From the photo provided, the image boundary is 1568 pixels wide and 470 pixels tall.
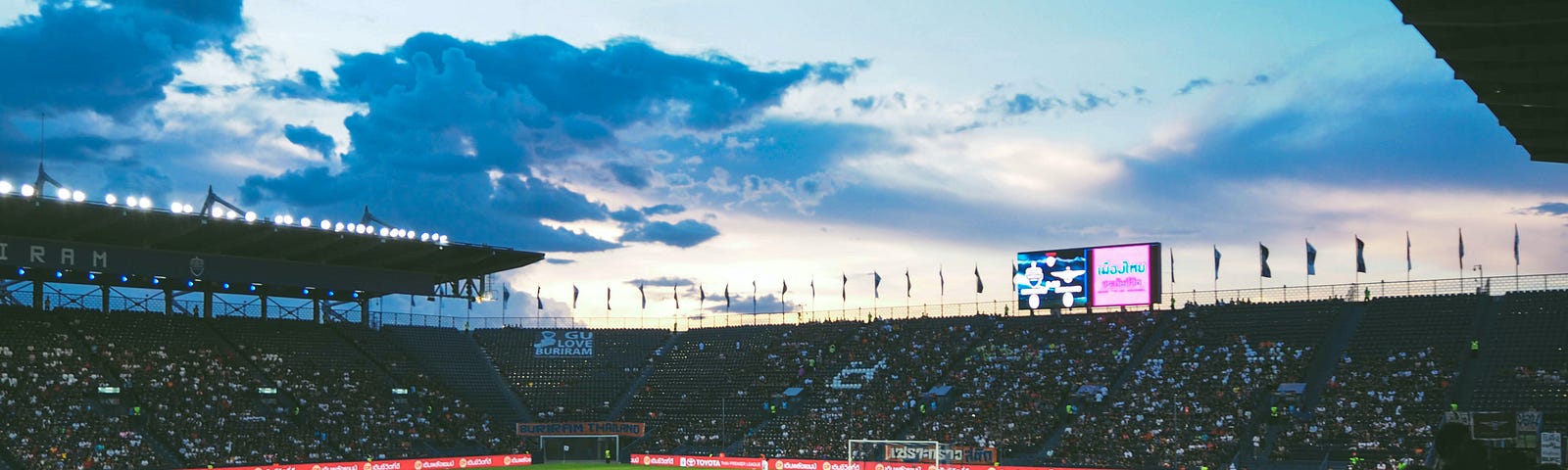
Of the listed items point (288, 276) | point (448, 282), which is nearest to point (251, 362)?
point (288, 276)

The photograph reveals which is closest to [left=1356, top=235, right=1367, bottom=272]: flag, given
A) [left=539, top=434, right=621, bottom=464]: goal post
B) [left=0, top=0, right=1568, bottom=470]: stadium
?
[left=0, top=0, right=1568, bottom=470]: stadium

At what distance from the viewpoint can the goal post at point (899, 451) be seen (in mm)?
65375

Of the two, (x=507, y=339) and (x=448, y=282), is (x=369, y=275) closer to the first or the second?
(x=448, y=282)

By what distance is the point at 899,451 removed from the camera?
214ft

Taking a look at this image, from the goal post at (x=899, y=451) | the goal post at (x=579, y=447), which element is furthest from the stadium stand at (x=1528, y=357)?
the goal post at (x=579, y=447)

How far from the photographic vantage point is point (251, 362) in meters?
83.2

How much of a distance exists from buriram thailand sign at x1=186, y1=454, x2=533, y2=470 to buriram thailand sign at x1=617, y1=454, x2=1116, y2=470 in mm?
8018

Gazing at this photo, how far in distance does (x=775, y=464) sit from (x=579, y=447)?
60.5ft

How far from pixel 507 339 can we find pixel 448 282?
11038mm

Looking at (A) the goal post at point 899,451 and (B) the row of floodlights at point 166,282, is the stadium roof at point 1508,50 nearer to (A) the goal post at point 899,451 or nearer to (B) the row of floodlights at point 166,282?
(A) the goal post at point 899,451

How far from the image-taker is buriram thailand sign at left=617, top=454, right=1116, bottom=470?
7050 centimetres

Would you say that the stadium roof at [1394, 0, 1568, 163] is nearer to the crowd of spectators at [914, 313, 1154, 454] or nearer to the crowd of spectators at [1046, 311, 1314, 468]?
the crowd of spectators at [1046, 311, 1314, 468]

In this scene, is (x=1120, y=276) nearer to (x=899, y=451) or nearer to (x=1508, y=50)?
(x=899, y=451)

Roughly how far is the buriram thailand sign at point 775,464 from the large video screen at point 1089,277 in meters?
17.9
